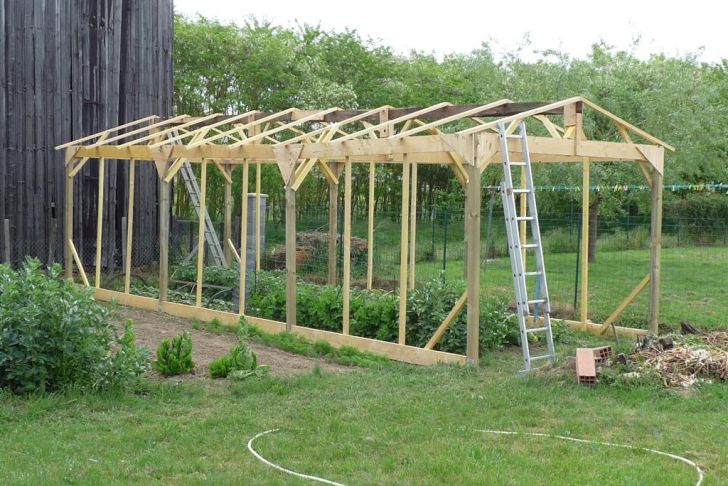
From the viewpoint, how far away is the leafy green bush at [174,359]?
9.34m

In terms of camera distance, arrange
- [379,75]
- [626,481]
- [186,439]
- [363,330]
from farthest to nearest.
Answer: [379,75]
[363,330]
[186,439]
[626,481]

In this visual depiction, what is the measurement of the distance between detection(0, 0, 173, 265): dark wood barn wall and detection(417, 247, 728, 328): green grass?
20.0ft

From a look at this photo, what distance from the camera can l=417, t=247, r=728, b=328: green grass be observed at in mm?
14055

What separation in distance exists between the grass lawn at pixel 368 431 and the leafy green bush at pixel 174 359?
38cm

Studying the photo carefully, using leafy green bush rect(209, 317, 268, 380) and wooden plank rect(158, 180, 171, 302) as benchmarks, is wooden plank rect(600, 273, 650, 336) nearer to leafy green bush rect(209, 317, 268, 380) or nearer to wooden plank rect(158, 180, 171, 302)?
leafy green bush rect(209, 317, 268, 380)

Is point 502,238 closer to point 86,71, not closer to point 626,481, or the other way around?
point 86,71

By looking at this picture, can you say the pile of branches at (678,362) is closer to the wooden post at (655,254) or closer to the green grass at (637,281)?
the wooden post at (655,254)

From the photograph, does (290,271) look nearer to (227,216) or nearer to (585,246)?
(585,246)

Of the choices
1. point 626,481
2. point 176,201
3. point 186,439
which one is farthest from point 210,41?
point 626,481

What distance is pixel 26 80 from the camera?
16.3 metres

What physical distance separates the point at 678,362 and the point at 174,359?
196 inches

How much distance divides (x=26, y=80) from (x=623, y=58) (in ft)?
46.1

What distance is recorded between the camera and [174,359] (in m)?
9.34

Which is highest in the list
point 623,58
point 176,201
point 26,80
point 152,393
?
point 623,58
